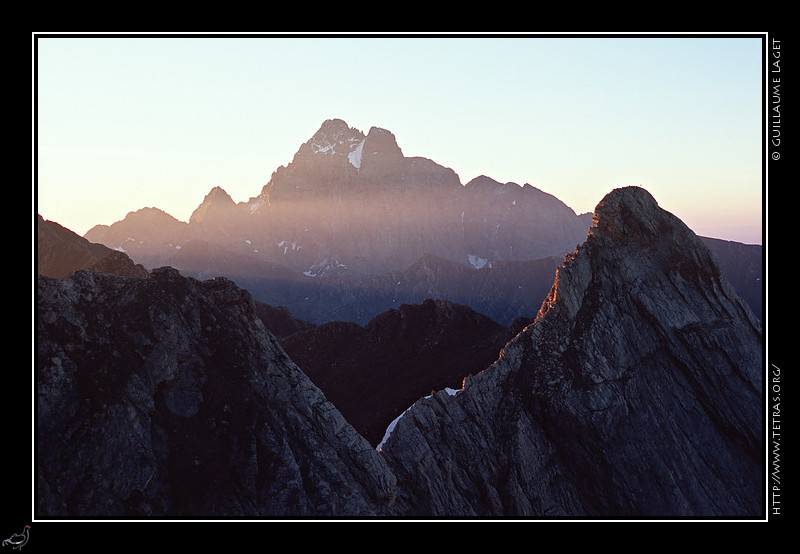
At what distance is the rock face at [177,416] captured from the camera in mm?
30078

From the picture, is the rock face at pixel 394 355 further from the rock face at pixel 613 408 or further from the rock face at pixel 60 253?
the rock face at pixel 60 253

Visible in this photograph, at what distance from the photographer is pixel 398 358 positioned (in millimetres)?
73688

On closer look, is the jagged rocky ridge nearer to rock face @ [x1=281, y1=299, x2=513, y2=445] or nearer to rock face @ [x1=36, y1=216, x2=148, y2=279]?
rock face @ [x1=281, y1=299, x2=513, y2=445]

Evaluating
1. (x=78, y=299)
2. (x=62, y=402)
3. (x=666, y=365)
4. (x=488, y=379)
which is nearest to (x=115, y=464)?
(x=62, y=402)

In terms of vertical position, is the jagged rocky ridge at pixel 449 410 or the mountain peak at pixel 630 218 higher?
the mountain peak at pixel 630 218

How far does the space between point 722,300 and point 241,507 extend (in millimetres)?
39303

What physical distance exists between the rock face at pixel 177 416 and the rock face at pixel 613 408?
9748mm

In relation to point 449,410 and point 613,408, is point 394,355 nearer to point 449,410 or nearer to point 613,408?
point 449,410

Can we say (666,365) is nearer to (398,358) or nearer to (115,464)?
(398,358)
